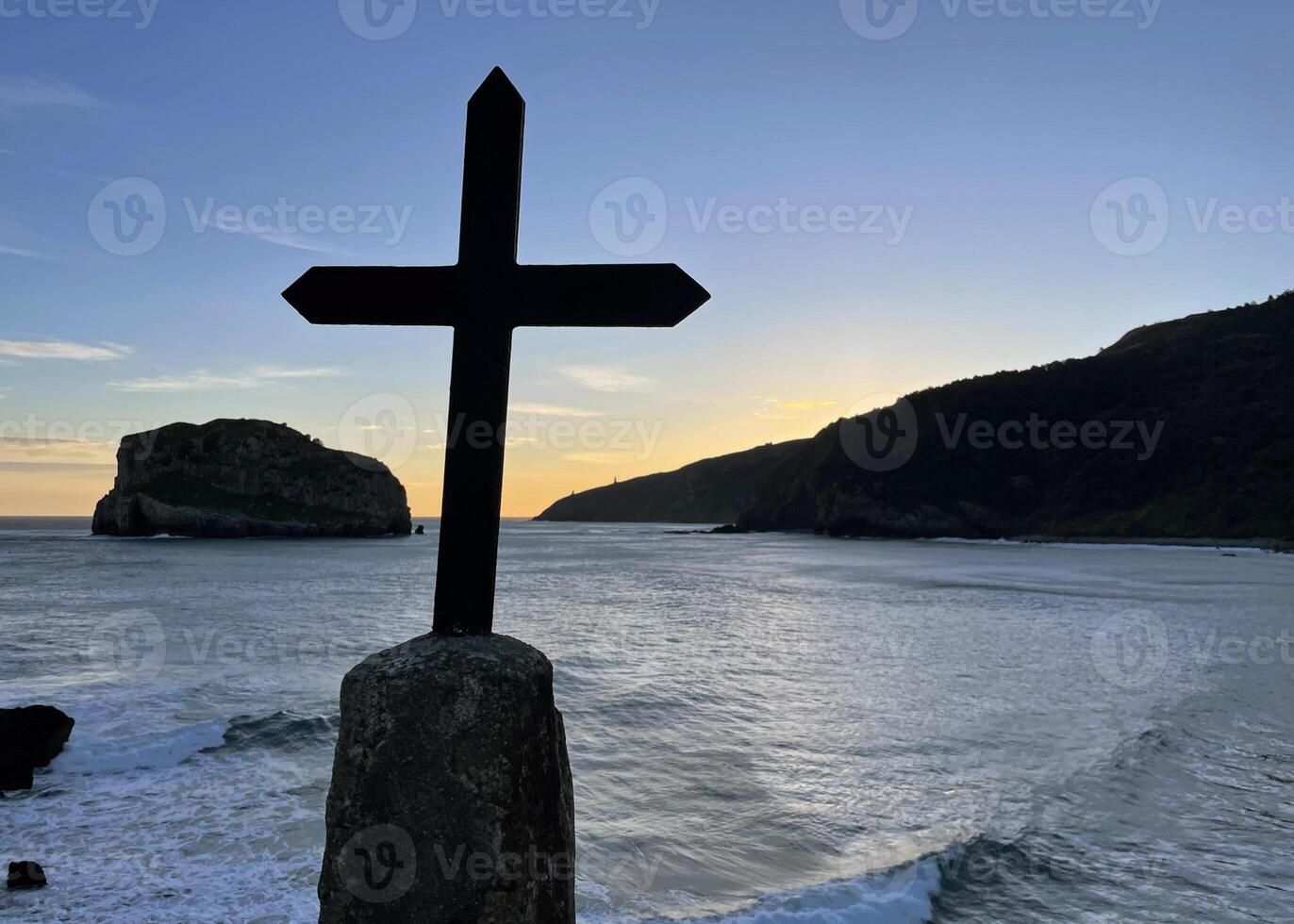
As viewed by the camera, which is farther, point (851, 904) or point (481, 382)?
point (851, 904)

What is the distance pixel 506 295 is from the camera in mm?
2730

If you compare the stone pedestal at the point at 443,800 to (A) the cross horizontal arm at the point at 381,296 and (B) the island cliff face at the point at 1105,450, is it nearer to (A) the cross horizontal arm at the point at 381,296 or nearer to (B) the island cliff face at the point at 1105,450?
(A) the cross horizontal arm at the point at 381,296

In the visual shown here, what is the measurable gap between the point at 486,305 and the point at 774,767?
22.6 ft

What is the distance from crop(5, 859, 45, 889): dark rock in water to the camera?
5.05 m

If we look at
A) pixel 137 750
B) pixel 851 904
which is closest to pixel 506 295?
pixel 851 904

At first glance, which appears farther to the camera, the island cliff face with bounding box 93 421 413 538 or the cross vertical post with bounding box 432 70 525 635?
the island cliff face with bounding box 93 421 413 538

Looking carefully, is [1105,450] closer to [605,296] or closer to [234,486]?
[234,486]

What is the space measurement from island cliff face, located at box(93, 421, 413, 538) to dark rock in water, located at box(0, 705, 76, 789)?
101252mm

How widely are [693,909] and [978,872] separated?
2155 millimetres

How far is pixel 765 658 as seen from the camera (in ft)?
50.9

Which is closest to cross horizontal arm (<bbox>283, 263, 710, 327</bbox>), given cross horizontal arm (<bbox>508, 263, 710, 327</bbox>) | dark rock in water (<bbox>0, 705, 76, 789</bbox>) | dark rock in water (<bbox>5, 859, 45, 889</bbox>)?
cross horizontal arm (<bbox>508, 263, 710, 327</bbox>)

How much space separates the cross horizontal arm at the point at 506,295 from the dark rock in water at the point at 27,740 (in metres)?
7.23

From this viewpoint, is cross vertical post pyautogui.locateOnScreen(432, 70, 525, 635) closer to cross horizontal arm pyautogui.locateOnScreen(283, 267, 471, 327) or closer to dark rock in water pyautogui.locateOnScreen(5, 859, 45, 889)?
cross horizontal arm pyautogui.locateOnScreen(283, 267, 471, 327)

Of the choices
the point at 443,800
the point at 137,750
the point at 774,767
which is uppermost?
the point at 443,800
